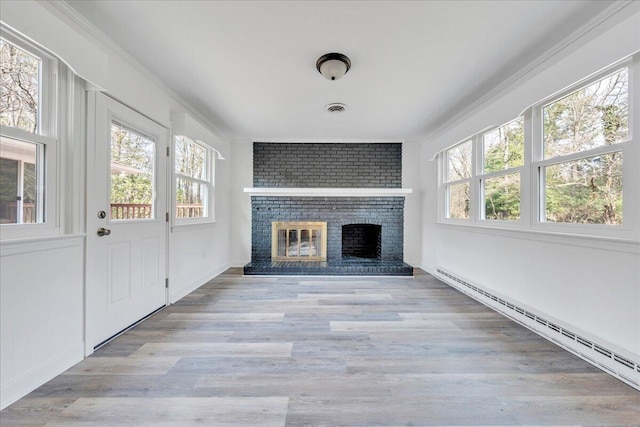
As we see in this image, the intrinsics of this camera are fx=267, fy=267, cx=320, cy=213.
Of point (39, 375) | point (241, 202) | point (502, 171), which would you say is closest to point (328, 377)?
point (39, 375)

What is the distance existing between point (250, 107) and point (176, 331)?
7.95ft

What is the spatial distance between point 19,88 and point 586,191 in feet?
11.9

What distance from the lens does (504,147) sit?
275 cm

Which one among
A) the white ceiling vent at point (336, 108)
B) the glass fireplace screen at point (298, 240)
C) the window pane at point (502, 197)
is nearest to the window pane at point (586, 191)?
the window pane at point (502, 197)

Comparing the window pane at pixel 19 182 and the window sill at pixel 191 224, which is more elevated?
the window pane at pixel 19 182

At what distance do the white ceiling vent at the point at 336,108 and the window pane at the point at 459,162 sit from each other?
168cm

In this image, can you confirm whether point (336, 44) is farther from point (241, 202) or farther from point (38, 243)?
point (241, 202)

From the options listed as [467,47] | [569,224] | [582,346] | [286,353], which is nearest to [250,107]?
[467,47]

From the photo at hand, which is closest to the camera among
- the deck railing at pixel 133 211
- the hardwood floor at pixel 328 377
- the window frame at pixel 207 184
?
the hardwood floor at pixel 328 377

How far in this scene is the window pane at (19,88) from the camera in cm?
142

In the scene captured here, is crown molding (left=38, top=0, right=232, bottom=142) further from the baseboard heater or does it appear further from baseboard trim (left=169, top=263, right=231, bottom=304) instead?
the baseboard heater

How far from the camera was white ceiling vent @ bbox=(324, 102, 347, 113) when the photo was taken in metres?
2.98

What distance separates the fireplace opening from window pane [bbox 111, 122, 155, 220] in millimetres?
3140

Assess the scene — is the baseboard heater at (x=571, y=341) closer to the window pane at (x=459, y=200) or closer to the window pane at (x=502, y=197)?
the window pane at (x=502, y=197)
